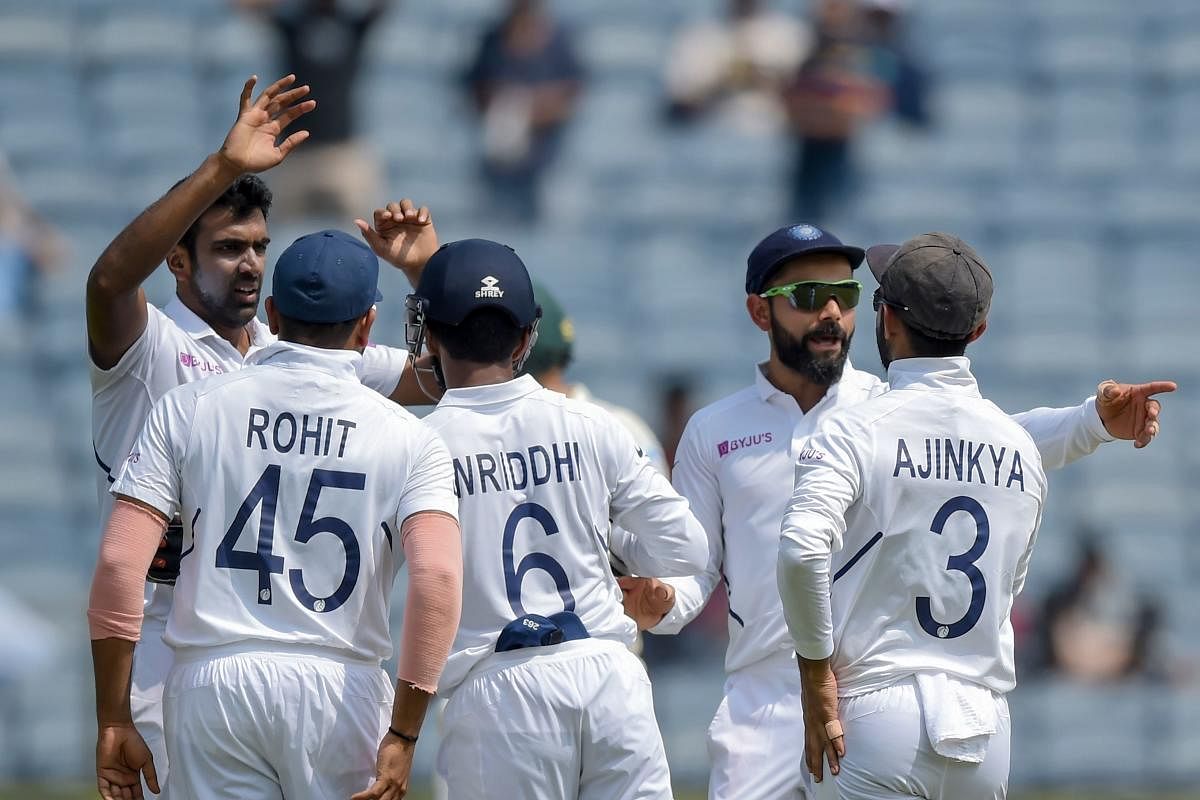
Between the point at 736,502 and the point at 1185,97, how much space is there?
347 inches

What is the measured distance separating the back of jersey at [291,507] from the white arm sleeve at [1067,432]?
1.58m

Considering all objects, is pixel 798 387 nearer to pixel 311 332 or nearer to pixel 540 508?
pixel 540 508

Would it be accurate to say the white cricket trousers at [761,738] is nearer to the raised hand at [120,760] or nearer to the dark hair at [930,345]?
the dark hair at [930,345]

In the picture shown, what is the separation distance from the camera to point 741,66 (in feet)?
38.0

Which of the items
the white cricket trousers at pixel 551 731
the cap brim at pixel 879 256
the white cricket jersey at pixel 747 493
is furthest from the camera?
the white cricket jersey at pixel 747 493

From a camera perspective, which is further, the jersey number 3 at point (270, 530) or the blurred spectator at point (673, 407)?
the blurred spectator at point (673, 407)

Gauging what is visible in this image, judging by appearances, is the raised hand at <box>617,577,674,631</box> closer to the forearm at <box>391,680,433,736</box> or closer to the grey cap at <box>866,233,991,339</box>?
the forearm at <box>391,680,433,736</box>

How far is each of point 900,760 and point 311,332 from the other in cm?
161

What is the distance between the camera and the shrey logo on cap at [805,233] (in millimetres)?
4730

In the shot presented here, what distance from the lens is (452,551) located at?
369 cm

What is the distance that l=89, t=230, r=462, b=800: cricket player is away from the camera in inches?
144

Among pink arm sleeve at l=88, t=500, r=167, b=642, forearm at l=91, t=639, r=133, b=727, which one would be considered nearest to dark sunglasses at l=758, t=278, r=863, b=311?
pink arm sleeve at l=88, t=500, r=167, b=642

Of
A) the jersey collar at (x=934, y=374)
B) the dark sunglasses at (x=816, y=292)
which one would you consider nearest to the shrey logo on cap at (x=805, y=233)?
the dark sunglasses at (x=816, y=292)

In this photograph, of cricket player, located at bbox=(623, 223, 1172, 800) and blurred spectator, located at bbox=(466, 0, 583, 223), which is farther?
blurred spectator, located at bbox=(466, 0, 583, 223)
